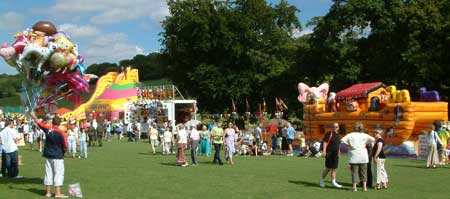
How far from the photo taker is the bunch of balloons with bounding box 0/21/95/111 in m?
13.3

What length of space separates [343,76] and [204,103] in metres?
17.4

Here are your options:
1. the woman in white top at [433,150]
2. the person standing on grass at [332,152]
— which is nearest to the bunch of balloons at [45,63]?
the person standing on grass at [332,152]

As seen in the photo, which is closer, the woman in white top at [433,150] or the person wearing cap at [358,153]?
the person wearing cap at [358,153]

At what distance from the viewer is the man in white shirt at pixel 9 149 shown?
1505 centimetres

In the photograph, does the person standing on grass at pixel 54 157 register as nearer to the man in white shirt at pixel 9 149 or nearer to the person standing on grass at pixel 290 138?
the man in white shirt at pixel 9 149

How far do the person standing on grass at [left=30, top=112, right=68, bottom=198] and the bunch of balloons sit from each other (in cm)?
178

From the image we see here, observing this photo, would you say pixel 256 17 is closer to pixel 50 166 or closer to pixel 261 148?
pixel 261 148

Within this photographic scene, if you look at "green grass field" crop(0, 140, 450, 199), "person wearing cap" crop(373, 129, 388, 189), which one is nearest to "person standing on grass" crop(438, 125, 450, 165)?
"green grass field" crop(0, 140, 450, 199)

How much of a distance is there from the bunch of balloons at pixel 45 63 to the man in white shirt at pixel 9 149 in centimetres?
159

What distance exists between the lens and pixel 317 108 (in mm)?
28688

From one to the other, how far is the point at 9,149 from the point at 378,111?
52.7ft

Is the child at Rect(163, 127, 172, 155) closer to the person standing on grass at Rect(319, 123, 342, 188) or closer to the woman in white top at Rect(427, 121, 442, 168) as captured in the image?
the woman in white top at Rect(427, 121, 442, 168)

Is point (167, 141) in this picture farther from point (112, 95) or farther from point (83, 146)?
point (112, 95)

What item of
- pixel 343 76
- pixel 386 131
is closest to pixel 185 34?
pixel 343 76
